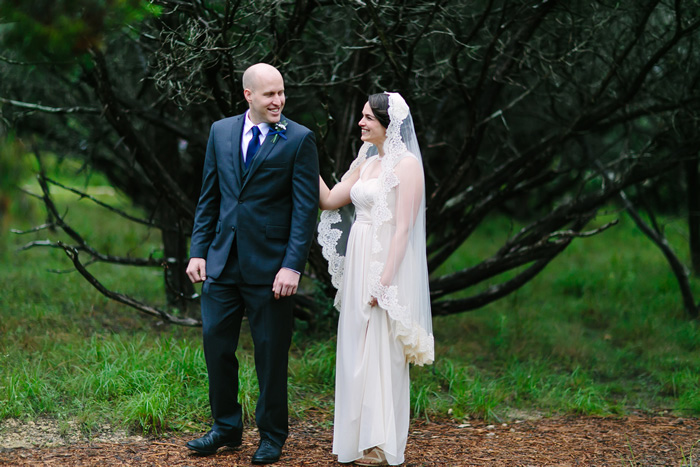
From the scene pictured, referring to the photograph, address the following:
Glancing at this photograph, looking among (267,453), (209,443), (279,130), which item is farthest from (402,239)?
(209,443)

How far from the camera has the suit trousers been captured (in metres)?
4.02

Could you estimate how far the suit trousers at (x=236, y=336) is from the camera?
158 inches

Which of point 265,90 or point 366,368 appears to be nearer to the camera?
point 265,90

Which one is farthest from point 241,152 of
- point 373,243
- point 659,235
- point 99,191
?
point 99,191

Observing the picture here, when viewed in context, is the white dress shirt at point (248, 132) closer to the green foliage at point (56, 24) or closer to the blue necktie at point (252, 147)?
the blue necktie at point (252, 147)

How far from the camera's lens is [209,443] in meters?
4.15

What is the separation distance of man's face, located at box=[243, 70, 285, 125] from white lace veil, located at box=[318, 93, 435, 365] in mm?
624

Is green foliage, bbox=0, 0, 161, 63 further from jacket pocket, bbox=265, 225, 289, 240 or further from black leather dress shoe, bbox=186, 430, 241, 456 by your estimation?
black leather dress shoe, bbox=186, 430, 241, 456

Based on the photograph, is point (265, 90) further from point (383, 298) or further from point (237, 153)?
point (383, 298)

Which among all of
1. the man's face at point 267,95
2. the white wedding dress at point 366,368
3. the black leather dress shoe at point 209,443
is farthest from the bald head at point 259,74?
the black leather dress shoe at point 209,443

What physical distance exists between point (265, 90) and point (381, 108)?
657 mm

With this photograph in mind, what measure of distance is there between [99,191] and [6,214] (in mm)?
16880

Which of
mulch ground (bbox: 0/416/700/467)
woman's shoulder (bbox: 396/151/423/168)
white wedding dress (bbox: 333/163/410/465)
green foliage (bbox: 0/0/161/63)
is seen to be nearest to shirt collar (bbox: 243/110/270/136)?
white wedding dress (bbox: 333/163/410/465)

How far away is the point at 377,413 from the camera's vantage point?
4055mm
